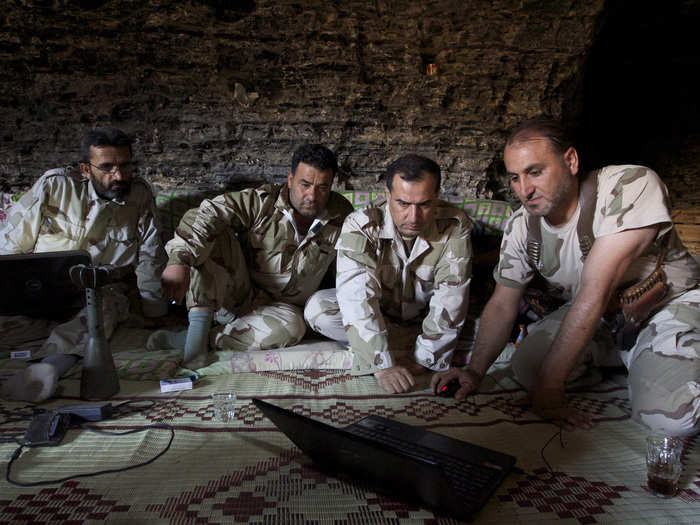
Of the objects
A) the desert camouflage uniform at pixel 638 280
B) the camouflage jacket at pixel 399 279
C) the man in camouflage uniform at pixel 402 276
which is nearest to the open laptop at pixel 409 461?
the man in camouflage uniform at pixel 402 276

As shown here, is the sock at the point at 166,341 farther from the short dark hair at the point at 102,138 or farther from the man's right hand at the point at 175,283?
the short dark hair at the point at 102,138

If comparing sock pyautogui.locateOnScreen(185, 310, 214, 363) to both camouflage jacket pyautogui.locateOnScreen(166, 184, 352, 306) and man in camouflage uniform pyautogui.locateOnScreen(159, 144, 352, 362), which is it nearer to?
man in camouflage uniform pyautogui.locateOnScreen(159, 144, 352, 362)

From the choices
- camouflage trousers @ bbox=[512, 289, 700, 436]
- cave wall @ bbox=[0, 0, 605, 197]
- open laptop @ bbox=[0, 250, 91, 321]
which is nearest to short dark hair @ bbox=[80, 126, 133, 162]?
cave wall @ bbox=[0, 0, 605, 197]

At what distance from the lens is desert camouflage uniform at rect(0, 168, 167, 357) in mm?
3012

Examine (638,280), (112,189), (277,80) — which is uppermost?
(277,80)

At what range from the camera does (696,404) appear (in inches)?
65.8

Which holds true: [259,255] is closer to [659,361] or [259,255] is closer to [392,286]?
[392,286]

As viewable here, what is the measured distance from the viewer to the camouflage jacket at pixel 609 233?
1837mm

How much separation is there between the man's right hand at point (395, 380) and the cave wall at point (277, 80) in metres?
2.19

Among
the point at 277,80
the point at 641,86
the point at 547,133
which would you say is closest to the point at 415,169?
the point at 547,133

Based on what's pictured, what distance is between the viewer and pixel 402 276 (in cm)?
271

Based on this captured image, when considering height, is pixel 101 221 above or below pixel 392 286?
above

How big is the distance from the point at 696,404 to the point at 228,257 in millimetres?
2532

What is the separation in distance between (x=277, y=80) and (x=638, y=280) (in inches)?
119
